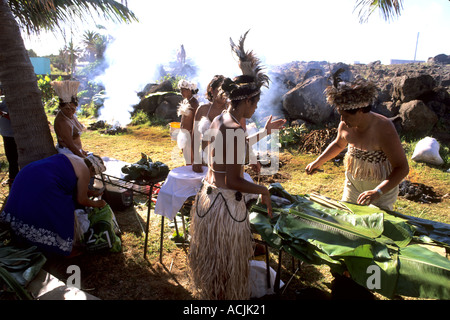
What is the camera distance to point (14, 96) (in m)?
4.21

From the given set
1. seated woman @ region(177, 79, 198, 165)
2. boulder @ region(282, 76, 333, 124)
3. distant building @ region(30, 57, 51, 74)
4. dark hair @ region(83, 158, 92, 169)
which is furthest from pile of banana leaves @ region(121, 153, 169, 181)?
distant building @ region(30, 57, 51, 74)

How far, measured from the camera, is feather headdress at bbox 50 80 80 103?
15.1ft

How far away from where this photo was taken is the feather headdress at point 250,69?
8.11 feet

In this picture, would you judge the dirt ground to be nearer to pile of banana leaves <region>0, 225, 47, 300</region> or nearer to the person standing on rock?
pile of banana leaves <region>0, 225, 47, 300</region>

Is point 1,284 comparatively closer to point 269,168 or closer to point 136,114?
point 269,168

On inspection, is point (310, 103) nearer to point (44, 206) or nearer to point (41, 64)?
point (44, 206)

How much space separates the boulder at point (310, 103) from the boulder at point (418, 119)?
7.28 ft

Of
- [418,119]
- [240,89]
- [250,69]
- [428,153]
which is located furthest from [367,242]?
[418,119]

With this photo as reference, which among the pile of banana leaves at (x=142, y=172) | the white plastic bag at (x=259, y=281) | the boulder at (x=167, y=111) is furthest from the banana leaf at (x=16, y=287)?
the boulder at (x=167, y=111)

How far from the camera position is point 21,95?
4.22m

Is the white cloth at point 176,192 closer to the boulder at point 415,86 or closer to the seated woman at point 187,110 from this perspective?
the seated woman at point 187,110

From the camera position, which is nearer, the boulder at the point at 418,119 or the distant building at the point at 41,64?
the boulder at the point at 418,119

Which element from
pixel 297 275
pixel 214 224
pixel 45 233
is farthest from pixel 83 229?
pixel 297 275

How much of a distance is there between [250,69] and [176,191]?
1608 mm
